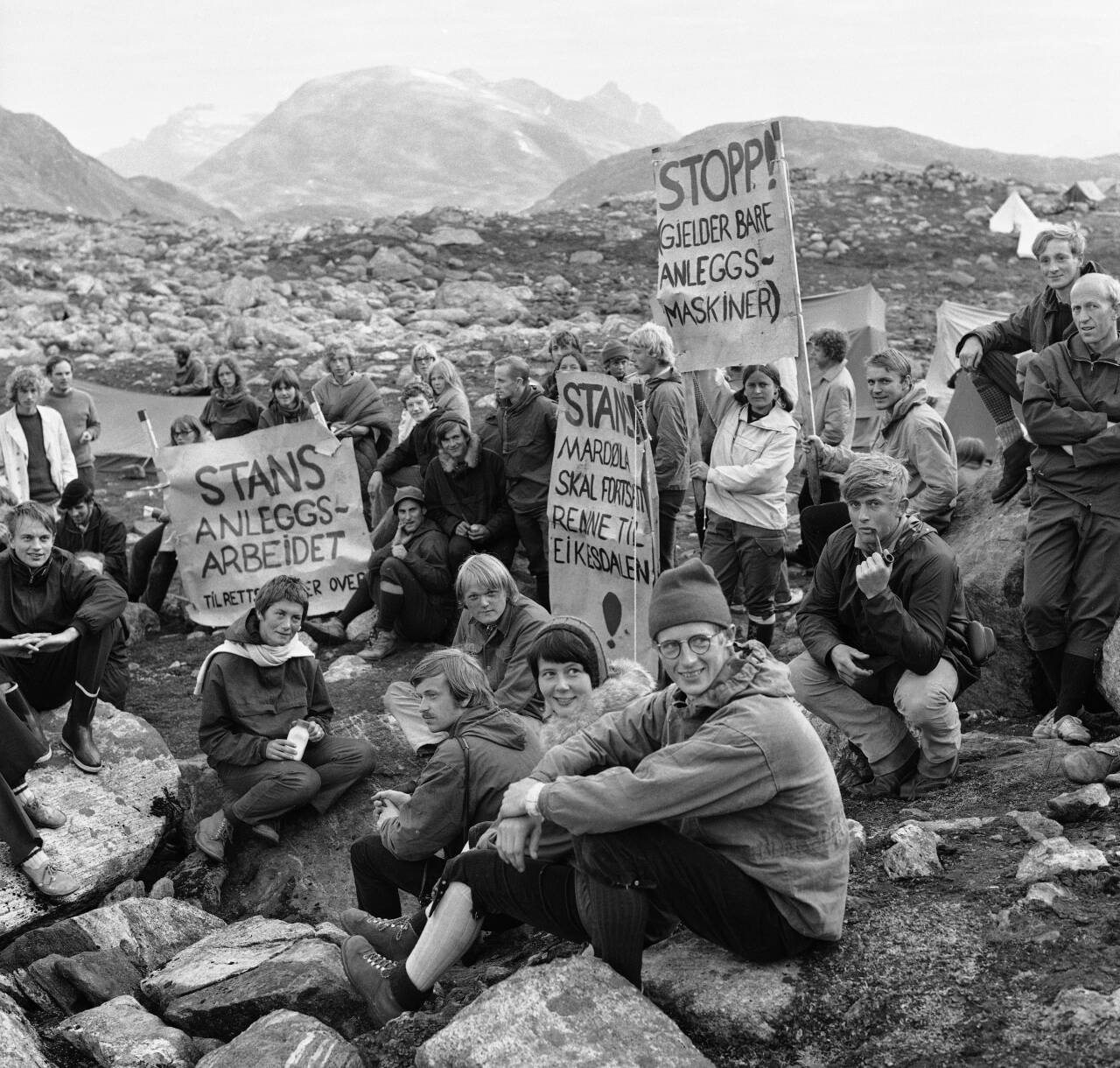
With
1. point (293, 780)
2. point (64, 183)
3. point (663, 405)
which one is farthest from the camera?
point (64, 183)

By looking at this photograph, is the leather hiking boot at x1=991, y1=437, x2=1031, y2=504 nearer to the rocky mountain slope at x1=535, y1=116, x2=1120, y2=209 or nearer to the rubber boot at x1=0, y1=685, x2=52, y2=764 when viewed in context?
the rubber boot at x1=0, y1=685, x2=52, y2=764

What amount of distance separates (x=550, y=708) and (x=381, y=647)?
3331 millimetres

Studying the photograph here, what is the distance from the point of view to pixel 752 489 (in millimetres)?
7535

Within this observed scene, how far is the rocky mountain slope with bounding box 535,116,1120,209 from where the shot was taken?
5891cm

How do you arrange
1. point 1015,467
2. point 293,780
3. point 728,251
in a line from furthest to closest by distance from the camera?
point 728,251 → point 1015,467 → point 293,780

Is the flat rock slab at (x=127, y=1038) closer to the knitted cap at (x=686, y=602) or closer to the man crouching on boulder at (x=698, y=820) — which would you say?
the man crouching on boulder at (x=698, y=820)

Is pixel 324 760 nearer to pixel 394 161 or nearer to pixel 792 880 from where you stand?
pixel 792 880

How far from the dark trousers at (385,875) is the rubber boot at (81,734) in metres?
2.38

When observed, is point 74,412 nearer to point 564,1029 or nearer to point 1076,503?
point 1076,503

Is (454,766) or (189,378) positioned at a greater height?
(189,378)

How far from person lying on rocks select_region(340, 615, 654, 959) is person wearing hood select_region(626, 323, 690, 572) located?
2.51 metres

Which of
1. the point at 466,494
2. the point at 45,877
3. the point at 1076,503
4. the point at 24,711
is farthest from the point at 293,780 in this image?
the point at 1076,503

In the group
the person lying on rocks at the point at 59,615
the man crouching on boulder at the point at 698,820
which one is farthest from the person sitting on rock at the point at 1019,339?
the person lying on rocks at the point at 59,615

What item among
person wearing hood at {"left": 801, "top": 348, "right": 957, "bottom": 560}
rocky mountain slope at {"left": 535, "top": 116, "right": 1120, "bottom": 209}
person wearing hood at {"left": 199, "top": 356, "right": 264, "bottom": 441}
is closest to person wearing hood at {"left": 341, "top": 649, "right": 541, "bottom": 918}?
Result: person wearing hood at {"left": 801, "top": 348, "right": 957, "bottom": 560}
